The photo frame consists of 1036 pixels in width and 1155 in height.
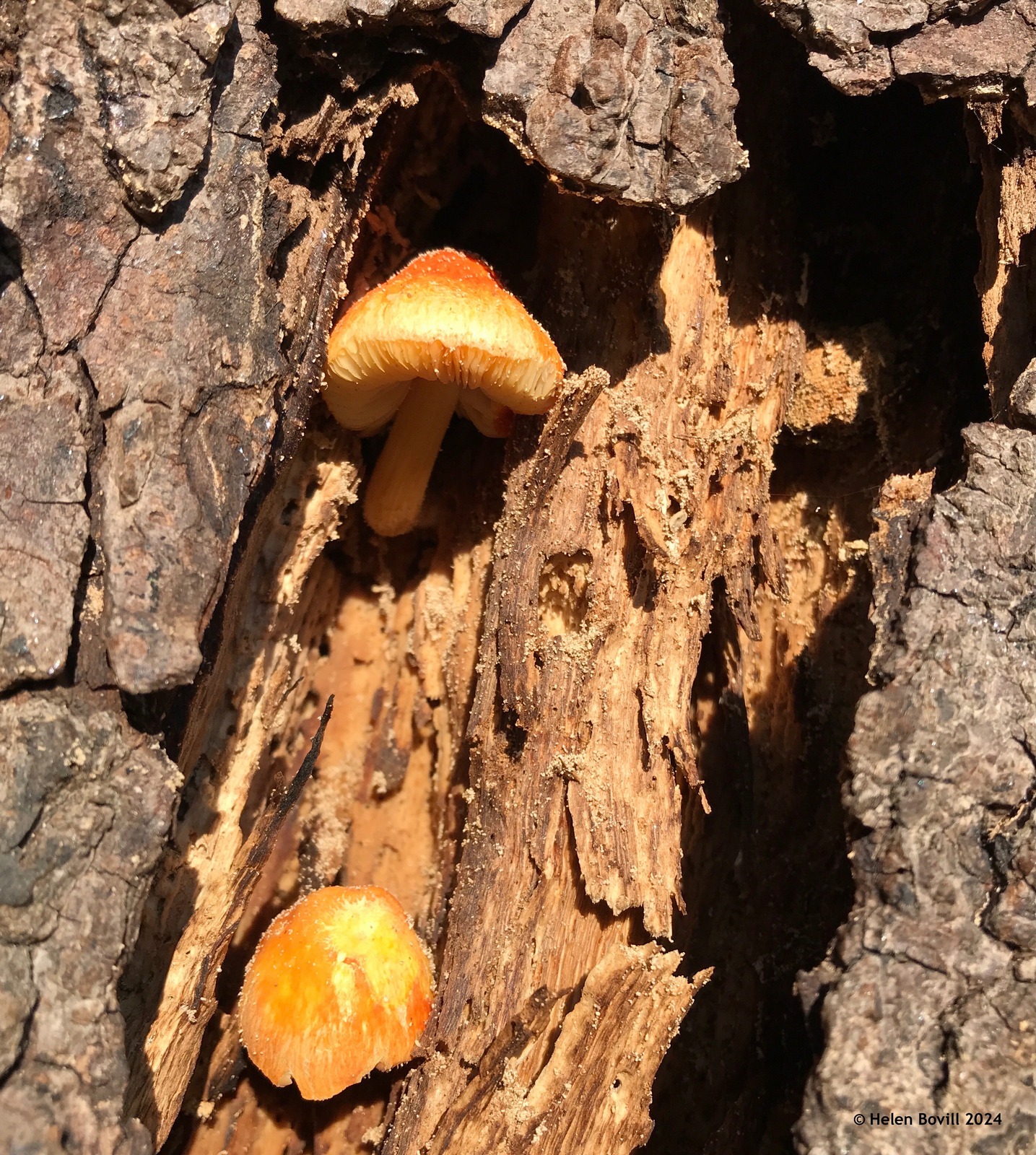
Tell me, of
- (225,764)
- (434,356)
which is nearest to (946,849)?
(434,356)

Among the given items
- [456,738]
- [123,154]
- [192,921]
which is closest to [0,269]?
[123,154]

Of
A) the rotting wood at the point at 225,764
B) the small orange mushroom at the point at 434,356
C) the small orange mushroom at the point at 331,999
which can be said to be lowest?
the small orange mushroom at the point at 331,999

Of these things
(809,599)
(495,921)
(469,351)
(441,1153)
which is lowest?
(441,1153)

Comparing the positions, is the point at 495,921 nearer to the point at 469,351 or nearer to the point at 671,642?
the point at 671,642

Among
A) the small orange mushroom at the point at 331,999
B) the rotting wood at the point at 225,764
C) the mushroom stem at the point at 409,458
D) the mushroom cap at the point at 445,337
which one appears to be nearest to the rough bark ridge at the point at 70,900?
the rotting wood at the point at 225,764

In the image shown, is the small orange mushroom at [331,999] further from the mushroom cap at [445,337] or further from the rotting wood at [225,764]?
the mushroom cap at [445,337]

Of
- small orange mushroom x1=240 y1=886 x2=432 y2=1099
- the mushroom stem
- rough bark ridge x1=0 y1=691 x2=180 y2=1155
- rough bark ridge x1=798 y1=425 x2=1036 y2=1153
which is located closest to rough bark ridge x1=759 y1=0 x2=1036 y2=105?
rough bark ridge x1=798 y1=425 x2=1036 y2=1153
